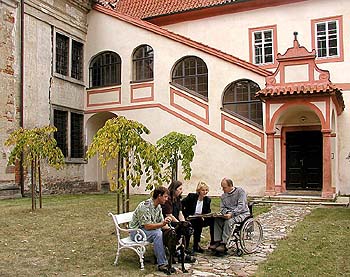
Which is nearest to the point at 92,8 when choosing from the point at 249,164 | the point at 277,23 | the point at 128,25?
the point at 128,25

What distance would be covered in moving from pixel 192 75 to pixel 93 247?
1335cm

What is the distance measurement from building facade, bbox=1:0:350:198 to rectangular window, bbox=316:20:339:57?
5cm

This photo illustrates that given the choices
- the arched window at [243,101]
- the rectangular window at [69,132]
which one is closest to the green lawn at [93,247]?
the arched window at [243,101]

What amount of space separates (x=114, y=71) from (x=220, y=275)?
17.1 m

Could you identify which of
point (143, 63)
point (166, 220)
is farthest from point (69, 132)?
point (166, 220)

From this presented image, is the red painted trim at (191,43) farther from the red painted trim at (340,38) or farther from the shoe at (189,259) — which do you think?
the shoe at (189,259)

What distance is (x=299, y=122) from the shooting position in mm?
19016

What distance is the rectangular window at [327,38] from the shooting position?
19.8 metres

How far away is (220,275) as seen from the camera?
635 cm

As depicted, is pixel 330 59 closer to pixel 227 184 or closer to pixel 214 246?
pixel 227 184

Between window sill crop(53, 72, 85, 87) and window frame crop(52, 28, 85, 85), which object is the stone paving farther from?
window frame crop(52, 28, 85, 85)

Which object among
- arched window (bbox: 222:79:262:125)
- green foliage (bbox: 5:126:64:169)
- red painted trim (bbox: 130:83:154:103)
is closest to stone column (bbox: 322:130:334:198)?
arched window (bbox: 222:79:262:125)

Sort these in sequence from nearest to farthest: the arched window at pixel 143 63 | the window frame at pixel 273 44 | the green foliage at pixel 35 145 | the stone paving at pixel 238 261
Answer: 1. the stone paving at pixel 238 261
2. the green foliage at pixel 35 145
3. the window frame at pixel 273 44
4. the arched window at pixel 143 63

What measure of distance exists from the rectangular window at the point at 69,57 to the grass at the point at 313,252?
46.4 feet
